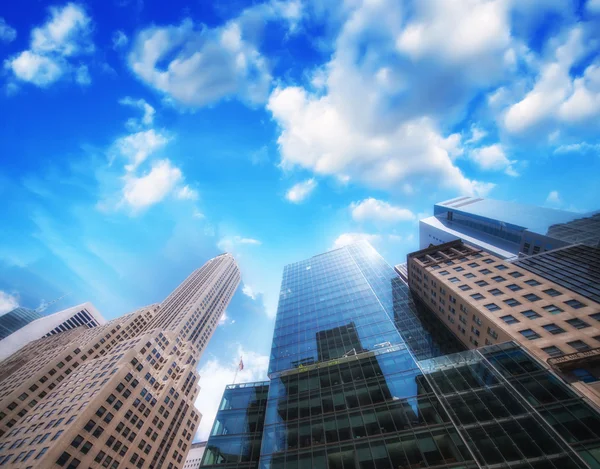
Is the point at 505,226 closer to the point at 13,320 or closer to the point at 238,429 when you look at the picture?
the point at 238,429

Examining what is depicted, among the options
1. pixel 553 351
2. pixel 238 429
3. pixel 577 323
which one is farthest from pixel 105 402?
pixel 577 323

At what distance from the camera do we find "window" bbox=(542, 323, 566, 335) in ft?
95.8

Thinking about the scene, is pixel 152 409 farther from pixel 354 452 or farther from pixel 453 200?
pixel 453 200

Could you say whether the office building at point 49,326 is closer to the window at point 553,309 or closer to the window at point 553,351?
the window at point 553,351

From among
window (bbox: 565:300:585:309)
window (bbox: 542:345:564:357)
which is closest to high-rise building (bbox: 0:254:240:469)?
window (bbox: 542:345:564:357)

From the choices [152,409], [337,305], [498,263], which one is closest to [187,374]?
[152,409]

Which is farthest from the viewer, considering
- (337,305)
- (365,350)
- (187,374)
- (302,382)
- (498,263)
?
(187,374)

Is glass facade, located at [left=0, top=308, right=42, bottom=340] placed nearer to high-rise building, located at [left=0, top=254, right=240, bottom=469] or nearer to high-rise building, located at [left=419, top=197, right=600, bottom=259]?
high-rise building, located at [left=0, top=254, right=240, bottom=469]

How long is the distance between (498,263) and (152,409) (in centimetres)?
8012

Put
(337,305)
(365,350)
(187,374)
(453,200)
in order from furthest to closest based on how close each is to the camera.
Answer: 1. (453,200)
2. (187,374)
3. (337,305)
4. (365,350)

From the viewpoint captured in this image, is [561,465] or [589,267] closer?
[561,465]

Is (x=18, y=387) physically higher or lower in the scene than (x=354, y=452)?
higher

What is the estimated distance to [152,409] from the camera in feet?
196

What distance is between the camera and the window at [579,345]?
26.0m
